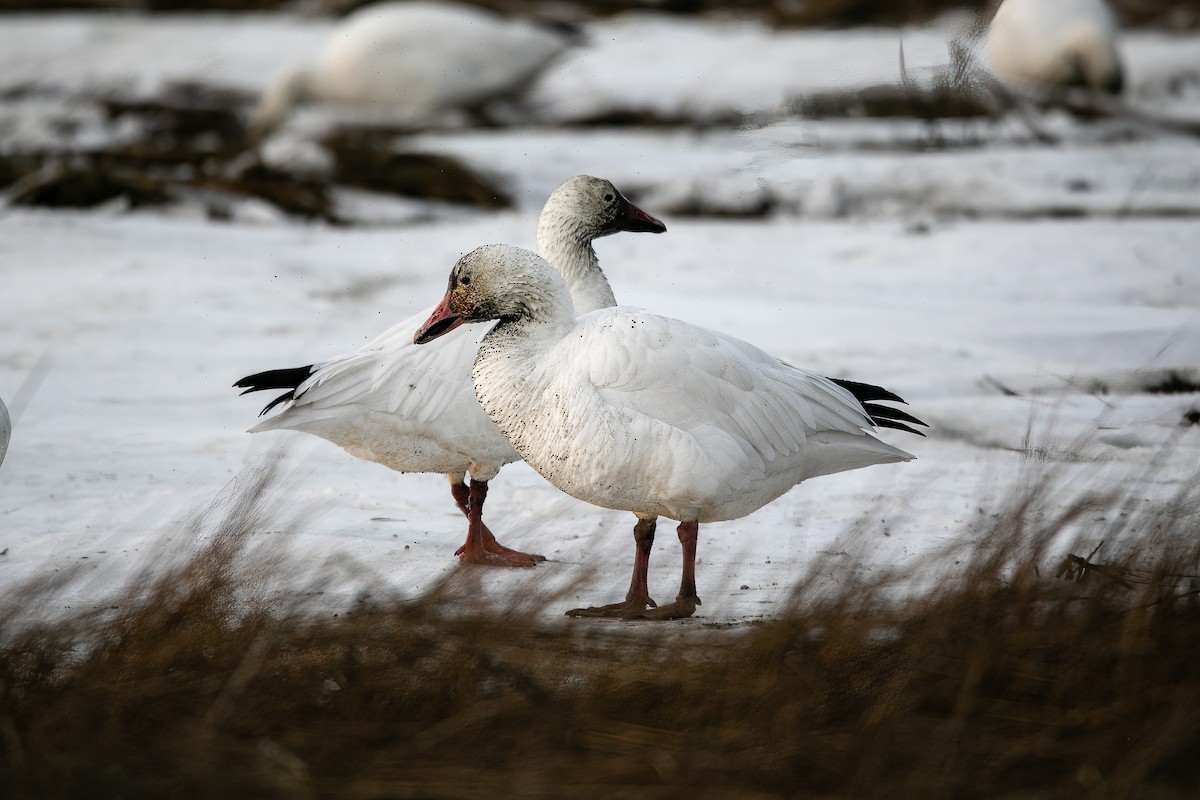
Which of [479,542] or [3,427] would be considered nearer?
[3,427]

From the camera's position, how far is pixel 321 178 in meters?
10.3

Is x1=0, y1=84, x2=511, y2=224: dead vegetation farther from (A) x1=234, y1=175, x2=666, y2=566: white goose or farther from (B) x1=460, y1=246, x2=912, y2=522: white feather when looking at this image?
(B) x1=460, y1=246, x2=912, y2=522: white feather

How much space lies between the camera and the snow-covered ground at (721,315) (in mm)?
4633

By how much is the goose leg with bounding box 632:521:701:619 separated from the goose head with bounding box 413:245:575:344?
0.79m

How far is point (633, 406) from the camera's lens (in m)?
3.99

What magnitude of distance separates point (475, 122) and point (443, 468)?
7.85 metres

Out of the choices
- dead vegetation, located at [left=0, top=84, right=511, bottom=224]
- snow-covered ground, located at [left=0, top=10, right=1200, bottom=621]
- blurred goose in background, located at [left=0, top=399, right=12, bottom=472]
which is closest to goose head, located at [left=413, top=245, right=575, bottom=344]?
snow-covered ground, located at [left=0, top=10, right=1200, bottom=621]

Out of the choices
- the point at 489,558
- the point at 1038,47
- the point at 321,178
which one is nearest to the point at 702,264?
the point at 321,178

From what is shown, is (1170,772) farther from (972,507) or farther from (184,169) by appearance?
(184,169)

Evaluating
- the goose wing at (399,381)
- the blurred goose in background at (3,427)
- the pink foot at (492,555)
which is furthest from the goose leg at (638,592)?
the blurred goose in background at (3,427)

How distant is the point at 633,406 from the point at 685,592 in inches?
24.3

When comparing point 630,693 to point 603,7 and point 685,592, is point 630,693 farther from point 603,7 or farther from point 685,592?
point 603,7

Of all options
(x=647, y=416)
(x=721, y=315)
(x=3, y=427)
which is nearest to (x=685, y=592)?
(x=647, y=416)

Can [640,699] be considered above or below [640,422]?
below
